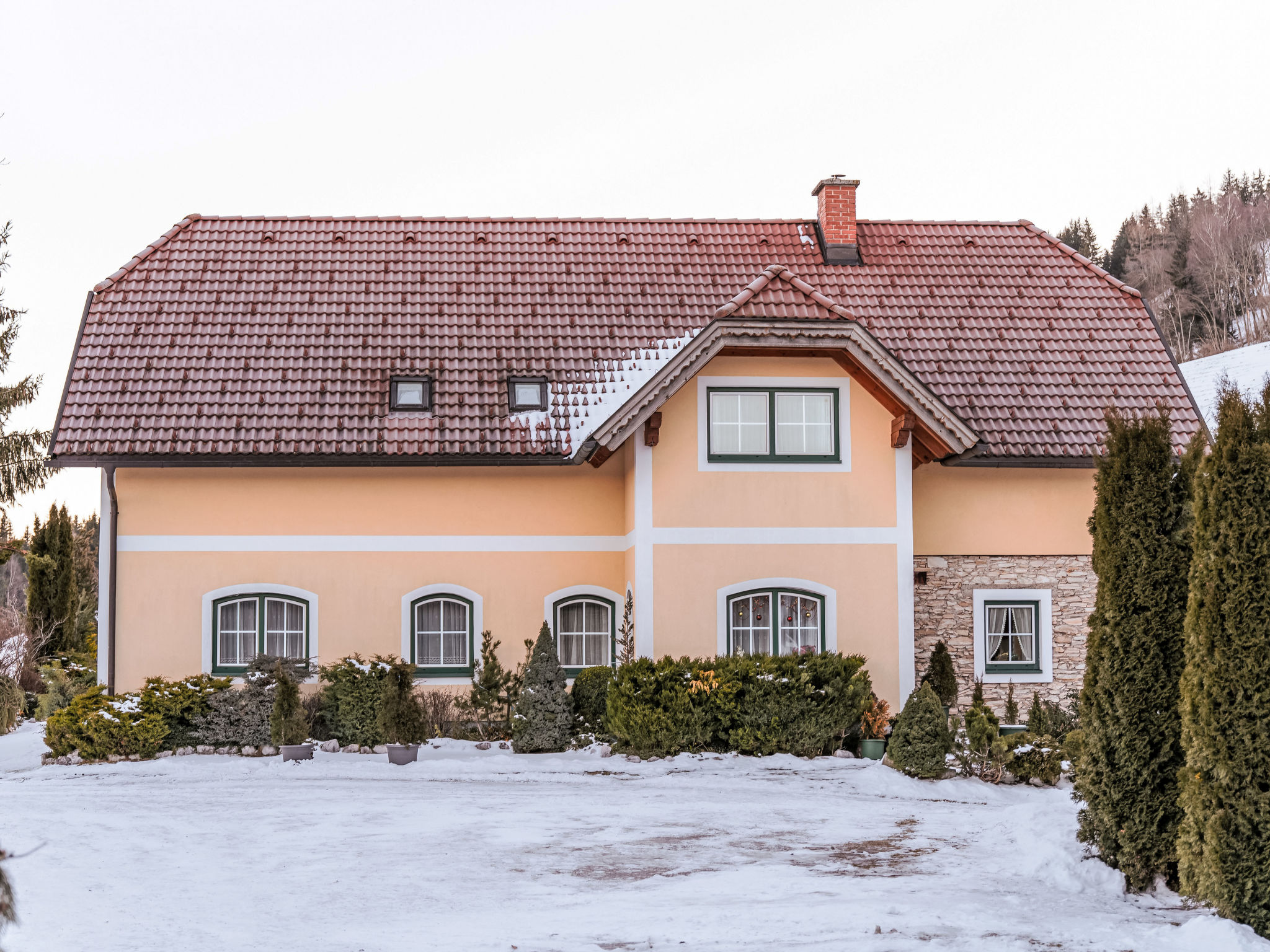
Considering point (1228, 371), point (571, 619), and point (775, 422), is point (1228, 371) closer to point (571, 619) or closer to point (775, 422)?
point (775, 422)

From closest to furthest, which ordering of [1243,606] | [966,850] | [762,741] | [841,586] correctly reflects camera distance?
[1243,606] < [966,850] < [762,741] < [841,586]

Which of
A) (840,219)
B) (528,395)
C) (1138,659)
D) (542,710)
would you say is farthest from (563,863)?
(840,219)

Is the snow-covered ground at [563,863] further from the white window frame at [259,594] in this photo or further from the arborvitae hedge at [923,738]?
the white window frame at [259,594]

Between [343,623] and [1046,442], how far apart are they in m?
10.2

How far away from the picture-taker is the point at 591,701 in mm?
15766

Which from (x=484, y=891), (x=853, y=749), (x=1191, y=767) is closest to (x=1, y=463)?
(x=853, y=749)

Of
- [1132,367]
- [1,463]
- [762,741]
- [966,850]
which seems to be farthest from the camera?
[1,463]

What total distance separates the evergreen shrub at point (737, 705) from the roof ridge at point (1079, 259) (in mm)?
9434

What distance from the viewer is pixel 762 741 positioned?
14.7 metres

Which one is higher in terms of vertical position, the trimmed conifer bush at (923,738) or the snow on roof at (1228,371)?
the snow on roof at (1228,371)

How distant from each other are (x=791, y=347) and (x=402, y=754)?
7131mm

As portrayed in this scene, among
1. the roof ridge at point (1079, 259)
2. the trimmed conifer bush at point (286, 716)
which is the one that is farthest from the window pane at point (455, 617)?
the roof ridge at point (1079, 259)

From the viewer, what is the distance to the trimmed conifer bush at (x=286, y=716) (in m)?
15.1

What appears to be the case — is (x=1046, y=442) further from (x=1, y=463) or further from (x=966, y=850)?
(x=1, y=463)
